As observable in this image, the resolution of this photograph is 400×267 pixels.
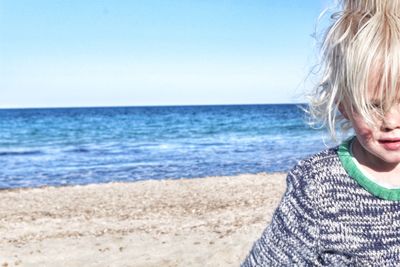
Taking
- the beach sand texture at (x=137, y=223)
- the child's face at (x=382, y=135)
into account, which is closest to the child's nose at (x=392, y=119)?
the child's face at (x=382, y=135)

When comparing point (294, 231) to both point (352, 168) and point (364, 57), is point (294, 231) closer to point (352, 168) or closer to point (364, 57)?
point (352, 168)

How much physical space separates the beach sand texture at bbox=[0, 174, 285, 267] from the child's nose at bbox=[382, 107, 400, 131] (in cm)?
462

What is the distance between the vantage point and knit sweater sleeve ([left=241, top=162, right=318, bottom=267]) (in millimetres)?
1951

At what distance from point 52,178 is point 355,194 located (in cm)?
1578

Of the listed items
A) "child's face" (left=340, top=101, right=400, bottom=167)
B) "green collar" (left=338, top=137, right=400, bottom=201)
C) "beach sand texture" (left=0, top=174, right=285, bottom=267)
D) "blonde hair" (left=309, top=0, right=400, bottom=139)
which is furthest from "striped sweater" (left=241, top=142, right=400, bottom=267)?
"beach sand texture" (left=0, top=174, right=285, bottom=267)

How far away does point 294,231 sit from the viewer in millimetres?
1972

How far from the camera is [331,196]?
1.96 m

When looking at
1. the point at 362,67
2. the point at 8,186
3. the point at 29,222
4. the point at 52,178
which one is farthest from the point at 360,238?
the point at 52,178

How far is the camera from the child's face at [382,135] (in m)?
1.74

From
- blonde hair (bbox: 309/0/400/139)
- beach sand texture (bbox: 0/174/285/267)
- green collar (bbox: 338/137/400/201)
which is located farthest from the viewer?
beach sand texture (bbox: 0/174/285/267)

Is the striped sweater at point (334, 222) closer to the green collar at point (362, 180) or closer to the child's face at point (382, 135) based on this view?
the green collar at point (362, 180)

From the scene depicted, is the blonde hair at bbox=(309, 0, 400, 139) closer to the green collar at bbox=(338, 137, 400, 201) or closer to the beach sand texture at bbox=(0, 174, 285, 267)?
the green collar at bbox=(338, 137, 400, 201)

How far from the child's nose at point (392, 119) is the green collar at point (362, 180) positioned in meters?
0.25

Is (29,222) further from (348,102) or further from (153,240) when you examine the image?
(348,102)
